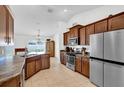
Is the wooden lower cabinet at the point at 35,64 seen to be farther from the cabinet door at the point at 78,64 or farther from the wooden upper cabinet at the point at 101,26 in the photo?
the wooden upper cabinet at the point at 101,26

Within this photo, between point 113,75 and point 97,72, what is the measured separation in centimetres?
71

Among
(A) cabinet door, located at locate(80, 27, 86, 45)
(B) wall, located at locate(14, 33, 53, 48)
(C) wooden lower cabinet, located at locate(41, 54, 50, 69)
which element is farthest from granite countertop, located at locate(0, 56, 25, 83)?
(B) wall, located at locate(14, 33, 53, 48)

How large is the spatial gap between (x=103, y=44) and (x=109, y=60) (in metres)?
0.49

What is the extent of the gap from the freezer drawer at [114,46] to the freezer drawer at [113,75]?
182 millimetres

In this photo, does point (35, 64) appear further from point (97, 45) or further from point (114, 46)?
A: point (114, 46)

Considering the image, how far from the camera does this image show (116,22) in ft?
11.3

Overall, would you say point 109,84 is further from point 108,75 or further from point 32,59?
point 32,59

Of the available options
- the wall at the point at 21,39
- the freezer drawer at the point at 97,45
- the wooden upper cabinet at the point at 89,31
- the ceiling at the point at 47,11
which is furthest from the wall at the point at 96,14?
the wall at the point at 21,39

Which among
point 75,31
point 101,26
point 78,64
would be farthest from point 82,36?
point 101,26

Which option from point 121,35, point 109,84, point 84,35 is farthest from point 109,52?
point 84,35

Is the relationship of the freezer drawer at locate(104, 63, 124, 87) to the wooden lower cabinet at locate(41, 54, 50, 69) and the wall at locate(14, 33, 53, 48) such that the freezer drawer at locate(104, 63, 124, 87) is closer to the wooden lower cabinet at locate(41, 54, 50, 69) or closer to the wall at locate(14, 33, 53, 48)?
the wooden lower cabinet at locate(41, 54, 50, 69)

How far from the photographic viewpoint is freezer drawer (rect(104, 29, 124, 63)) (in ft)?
9.50

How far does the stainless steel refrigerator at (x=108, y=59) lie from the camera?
2.92 meters
